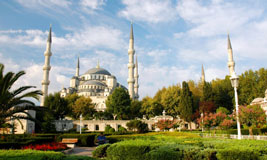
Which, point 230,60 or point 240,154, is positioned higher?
point 230,60

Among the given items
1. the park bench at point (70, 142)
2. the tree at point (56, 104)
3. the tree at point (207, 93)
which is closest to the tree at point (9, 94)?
the park bench at point (70, 142)

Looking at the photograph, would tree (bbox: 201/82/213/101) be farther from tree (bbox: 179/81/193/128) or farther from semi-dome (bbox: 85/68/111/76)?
semi-dome (bbox: 85/68/111/76)

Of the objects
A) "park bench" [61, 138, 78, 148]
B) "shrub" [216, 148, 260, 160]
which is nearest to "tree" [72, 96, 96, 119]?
"park bench" [61, 138, 78, 148]

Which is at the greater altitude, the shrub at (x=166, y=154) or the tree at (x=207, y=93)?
the tree at (x=207, y=93)

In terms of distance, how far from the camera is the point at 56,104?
33.2 meters

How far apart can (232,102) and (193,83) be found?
380 inches

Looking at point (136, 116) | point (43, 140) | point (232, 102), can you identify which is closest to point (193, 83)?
point (232, 102)

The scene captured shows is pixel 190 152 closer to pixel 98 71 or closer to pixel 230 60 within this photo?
pixel 230 60

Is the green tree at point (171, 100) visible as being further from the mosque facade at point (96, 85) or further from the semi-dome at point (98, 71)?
the semi-dome at point (98, 71)

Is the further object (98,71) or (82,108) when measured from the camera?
(98,71)

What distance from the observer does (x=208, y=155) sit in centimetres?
602

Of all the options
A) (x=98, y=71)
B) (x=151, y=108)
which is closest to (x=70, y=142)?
(x=151, y=108)

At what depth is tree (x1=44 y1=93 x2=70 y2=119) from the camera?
32938mm

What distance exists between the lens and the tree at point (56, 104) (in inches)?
1297
